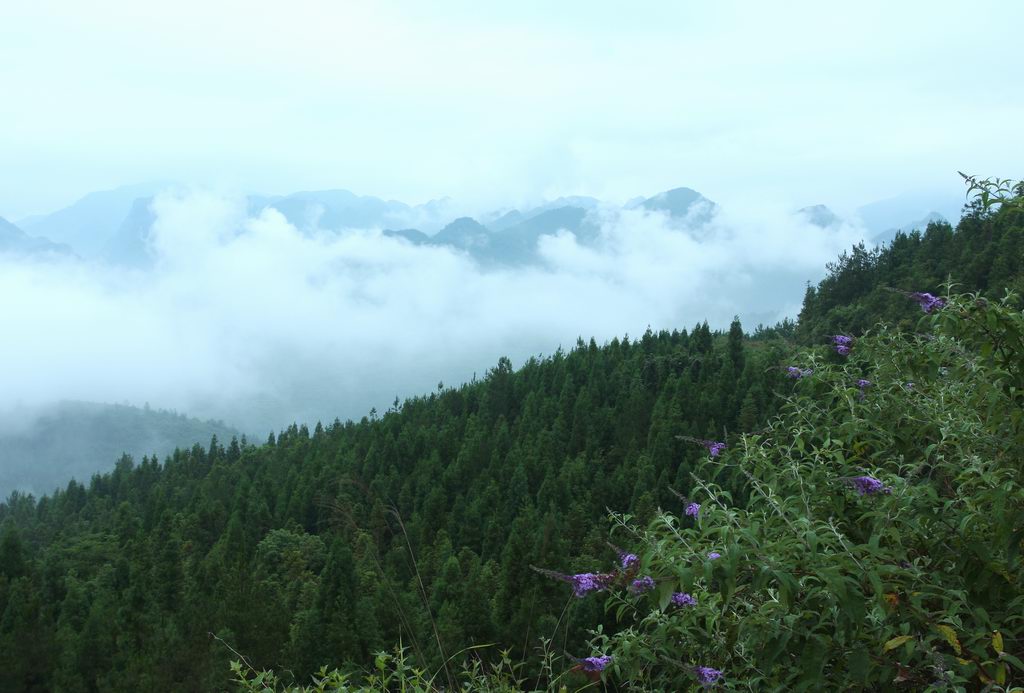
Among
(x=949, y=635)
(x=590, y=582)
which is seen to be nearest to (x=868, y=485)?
(x=949, y=635)

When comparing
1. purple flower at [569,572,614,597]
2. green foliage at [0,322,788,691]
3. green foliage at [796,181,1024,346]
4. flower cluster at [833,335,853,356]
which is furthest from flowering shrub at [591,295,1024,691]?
green foliage at [796,181,1024,346]

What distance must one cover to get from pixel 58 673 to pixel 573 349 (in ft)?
207

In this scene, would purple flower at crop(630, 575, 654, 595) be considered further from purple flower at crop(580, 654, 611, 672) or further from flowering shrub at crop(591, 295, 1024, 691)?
purple flower at crop(580, 654, 611, 672)

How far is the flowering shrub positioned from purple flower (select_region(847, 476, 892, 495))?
0.01 m

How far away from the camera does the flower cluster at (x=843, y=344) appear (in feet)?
23.0

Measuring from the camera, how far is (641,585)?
4371 mm

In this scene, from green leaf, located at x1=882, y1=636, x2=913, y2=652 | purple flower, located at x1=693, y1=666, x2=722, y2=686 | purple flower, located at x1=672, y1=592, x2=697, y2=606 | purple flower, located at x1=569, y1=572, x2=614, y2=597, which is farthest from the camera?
purple flower, located at x1=569, y1=572, x2=614, y2=597

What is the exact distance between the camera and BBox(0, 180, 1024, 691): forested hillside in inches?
282

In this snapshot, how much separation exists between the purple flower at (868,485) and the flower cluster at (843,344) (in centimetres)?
262

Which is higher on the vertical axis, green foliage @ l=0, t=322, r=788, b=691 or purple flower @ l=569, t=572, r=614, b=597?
purple flower @ l=569, t=572, r=614, b=597

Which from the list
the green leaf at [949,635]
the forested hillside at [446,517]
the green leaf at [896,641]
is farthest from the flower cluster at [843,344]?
the green leaf at [896,641]

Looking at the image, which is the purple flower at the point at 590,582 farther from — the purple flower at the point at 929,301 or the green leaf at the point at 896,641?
the purple flower at the point at 929,301

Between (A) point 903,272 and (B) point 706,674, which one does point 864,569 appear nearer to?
(B) point 706,674

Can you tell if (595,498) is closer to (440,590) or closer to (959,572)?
(440,590)
